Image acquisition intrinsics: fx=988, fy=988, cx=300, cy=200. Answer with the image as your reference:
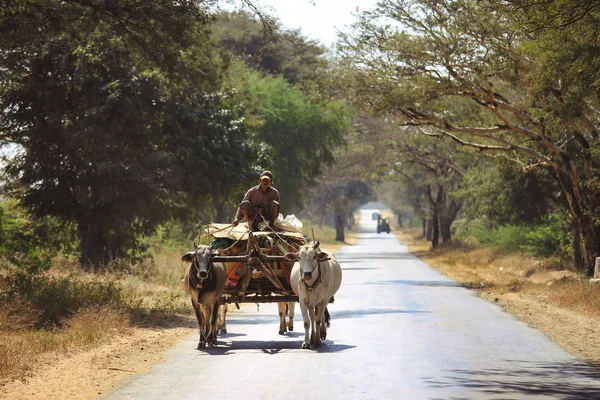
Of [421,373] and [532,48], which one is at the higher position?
[532,48]

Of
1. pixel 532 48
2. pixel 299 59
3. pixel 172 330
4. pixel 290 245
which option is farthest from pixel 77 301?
pixel 299 59

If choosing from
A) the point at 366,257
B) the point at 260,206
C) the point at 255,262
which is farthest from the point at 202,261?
the point at 366,257

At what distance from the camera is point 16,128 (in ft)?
90.3

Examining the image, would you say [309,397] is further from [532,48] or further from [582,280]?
[582,280]

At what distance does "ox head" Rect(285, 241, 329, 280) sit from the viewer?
13953 millimetres

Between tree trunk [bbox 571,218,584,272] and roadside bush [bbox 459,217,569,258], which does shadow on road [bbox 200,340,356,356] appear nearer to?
tree trunk [bbox 571,218,584,272]

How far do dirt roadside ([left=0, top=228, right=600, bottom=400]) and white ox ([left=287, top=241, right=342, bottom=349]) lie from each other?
83.6 inches

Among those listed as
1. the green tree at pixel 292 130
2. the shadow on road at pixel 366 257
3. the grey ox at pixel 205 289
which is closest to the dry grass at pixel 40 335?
the grey ox at pixel 205 289

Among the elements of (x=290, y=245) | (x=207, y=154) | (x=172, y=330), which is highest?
(x=207, y=154)

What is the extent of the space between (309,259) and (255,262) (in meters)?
1.28

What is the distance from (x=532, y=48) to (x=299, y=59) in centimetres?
3118

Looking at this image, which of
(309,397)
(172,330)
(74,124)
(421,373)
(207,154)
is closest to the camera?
(309,397)

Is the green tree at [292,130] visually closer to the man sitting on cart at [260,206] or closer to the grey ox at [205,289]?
the man sitting on cart at [260,206]

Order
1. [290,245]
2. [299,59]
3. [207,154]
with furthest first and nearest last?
[299,59] → [207,154] → [290,245]
